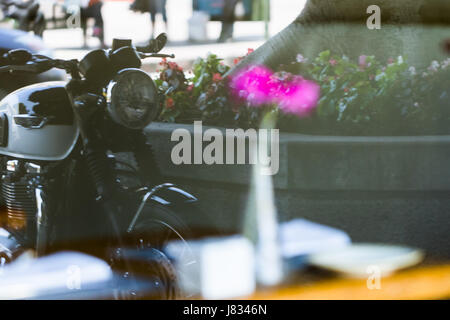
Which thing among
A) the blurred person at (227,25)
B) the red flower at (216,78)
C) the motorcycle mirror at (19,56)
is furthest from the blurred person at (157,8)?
the motorcycle mirror at (19,56)

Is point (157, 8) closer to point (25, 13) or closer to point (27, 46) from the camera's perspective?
point (25, 13)

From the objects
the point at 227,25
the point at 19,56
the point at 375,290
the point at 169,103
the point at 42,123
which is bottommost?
the point at 375,290

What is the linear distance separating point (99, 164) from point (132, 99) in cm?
29

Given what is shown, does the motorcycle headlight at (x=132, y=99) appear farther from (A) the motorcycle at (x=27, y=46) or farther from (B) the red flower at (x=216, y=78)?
(B) the red flower at (x=216, y=78)

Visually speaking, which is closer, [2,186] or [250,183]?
[2,186]

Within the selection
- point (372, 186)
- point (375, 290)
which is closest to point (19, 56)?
point (372, 186)

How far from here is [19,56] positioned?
292cm

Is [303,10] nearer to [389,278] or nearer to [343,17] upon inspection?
[343,17]

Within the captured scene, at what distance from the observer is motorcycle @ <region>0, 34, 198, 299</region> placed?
292 centimetres

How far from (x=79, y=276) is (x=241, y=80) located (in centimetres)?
188

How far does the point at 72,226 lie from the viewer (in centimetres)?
318

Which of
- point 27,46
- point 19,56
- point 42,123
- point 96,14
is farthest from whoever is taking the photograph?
point 96,14

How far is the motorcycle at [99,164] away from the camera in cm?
292

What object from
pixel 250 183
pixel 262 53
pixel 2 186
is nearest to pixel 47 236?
pixel 2 186
